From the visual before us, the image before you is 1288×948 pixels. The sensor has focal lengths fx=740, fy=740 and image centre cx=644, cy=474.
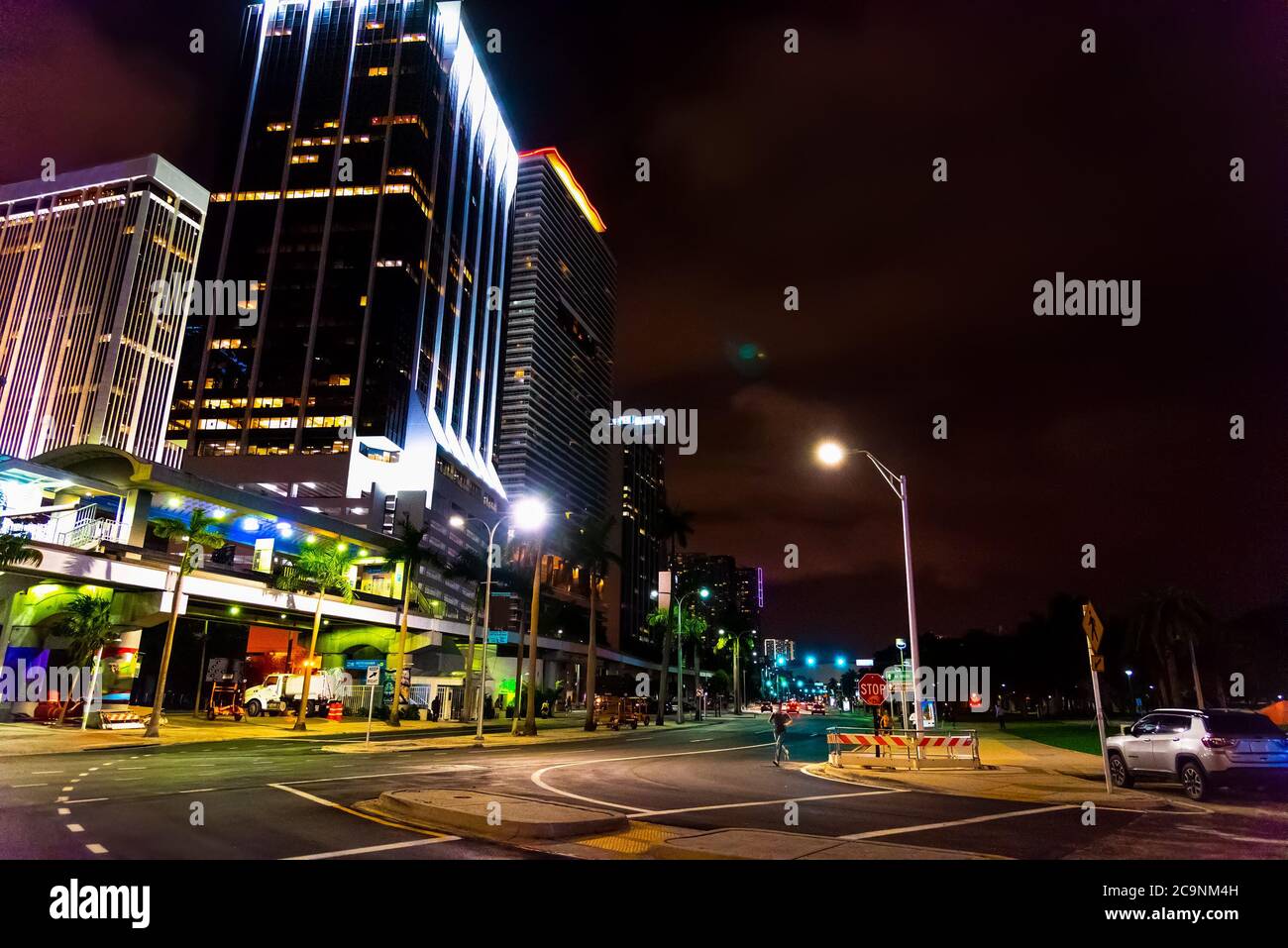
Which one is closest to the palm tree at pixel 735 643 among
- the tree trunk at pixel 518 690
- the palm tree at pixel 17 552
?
the tree trunk at pixel 518 690

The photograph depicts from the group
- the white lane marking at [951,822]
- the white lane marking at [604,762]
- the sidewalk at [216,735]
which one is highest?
the white lane marking at [951,822]

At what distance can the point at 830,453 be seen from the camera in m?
20.4

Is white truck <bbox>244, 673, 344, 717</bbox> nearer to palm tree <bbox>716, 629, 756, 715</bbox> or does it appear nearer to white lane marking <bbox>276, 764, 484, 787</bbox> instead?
white lane marking <bbox>276, 764, 484, 787</bbox>

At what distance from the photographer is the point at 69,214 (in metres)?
154

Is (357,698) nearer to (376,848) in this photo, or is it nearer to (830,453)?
(830,453)

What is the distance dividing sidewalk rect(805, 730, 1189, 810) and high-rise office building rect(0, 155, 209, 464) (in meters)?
147

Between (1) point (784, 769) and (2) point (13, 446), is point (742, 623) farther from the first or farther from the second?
(2) point (13, 446)

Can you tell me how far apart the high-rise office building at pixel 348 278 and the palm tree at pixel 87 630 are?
217 ft

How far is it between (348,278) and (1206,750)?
143 meters

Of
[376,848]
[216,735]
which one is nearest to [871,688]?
[376,848]

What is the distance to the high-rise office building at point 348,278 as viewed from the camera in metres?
123

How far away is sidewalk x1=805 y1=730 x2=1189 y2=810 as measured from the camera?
1452 cm

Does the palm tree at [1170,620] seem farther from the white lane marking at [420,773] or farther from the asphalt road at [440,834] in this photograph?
the white lane marking at [420,773]

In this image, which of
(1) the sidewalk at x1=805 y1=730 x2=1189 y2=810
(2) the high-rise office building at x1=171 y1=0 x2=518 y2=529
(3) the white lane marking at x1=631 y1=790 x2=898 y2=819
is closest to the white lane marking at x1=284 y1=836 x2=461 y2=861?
(3) the white lane marking at x1=631 y1=790 x2=898 y2=819
